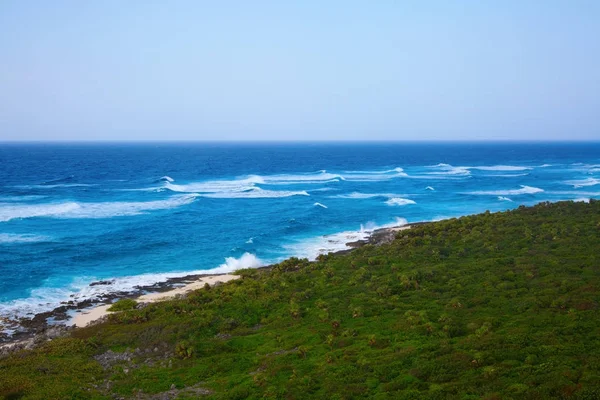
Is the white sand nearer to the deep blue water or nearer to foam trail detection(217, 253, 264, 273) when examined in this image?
foam trail detection(217, 253, 264, 273)

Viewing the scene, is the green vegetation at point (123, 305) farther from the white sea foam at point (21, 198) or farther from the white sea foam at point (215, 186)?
the white sea foam at point (215, 186)

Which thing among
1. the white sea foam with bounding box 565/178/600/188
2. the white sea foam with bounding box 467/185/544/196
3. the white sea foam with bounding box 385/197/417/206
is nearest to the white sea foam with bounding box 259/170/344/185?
the white sea foam with bounding box 385/197/417/206

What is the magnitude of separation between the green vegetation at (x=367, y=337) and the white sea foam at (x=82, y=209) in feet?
121

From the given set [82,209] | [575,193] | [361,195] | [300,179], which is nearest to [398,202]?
[361,195]

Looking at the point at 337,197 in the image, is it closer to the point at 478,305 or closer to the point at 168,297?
the point at 168,297

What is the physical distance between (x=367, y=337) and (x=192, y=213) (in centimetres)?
4525

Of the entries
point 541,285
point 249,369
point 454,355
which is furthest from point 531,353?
point 249,369

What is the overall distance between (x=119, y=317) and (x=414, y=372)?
16190mm

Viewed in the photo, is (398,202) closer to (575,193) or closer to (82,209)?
(575,193)

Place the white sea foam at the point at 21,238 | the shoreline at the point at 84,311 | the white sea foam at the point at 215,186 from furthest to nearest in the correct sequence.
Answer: the white sea foam at the point at 215,186, the white sea foam at the point at 21,238, the shoreline at the point at 84,311

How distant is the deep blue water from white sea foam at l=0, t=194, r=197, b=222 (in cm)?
13

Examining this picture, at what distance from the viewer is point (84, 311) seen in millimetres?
29109

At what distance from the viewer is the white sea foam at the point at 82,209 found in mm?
58219

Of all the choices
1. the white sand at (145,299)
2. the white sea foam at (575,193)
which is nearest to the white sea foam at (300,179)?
the white sea foam at (575,193)
